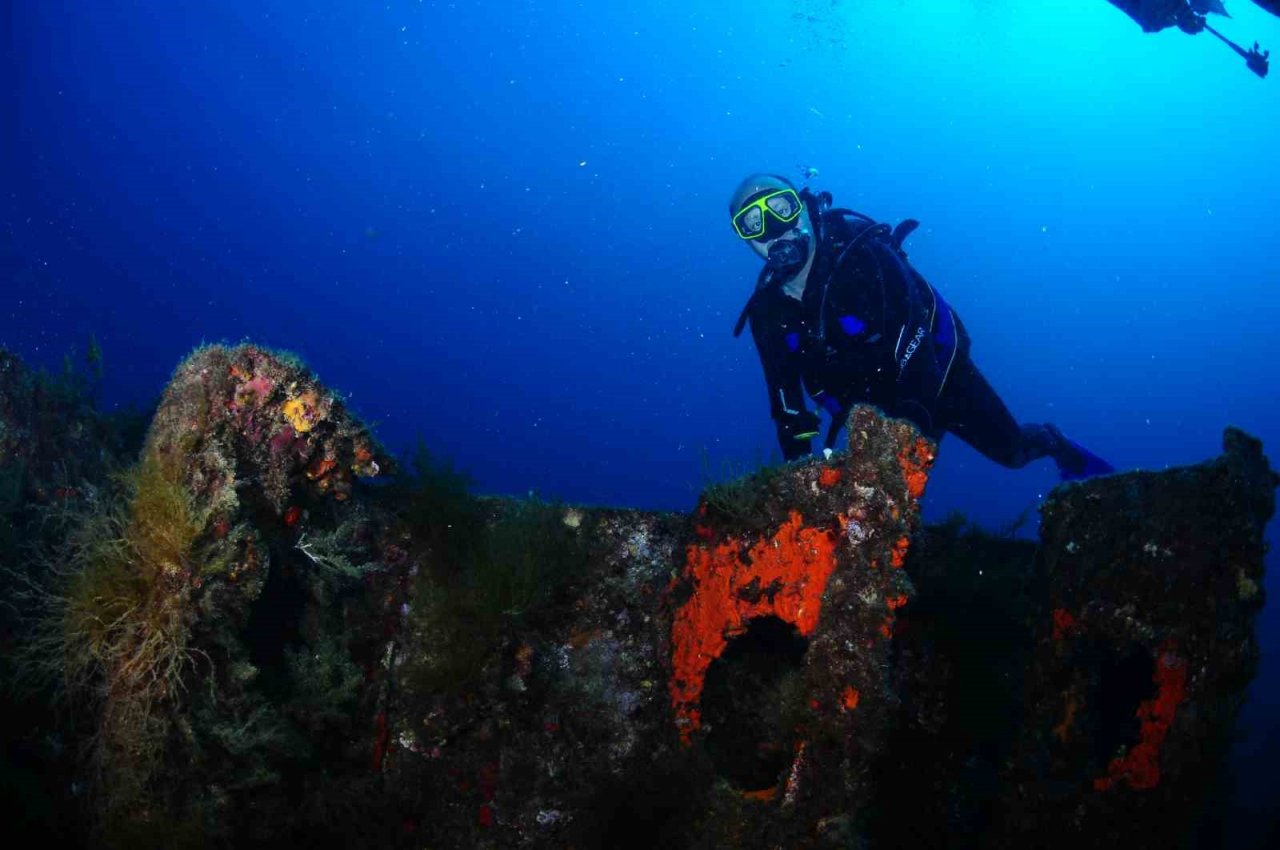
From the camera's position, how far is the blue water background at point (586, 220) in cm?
7750

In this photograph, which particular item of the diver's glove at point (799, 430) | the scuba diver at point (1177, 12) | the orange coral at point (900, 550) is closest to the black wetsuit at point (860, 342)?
the diver's glove at point (799, 430)

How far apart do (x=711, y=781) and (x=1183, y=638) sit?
2.56 meters

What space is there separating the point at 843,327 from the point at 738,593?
3767 mm

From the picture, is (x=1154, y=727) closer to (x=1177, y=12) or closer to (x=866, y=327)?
(x=866, y=327)

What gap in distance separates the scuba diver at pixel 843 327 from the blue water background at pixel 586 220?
203 feet

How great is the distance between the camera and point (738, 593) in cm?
397

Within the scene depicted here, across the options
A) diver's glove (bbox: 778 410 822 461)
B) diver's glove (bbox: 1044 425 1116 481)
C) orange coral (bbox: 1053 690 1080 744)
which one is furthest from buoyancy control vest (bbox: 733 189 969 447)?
orange coral (bbox: 1053 690 1080 744)

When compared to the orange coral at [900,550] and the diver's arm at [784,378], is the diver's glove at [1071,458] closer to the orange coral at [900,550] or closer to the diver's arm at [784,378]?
the diver's arm at [784,378]

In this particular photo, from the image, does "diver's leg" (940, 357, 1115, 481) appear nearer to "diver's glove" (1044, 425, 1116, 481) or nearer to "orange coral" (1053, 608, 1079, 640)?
"diver's glove" (1044, 425, 1116, 481)

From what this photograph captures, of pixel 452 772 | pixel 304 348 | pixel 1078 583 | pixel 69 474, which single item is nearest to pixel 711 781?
pixel 452 772

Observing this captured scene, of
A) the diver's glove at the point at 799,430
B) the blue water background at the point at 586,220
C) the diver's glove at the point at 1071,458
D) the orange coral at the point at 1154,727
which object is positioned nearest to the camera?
the orange coral at the point at 1154,727

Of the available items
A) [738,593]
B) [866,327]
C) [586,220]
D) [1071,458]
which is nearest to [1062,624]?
[738,593]

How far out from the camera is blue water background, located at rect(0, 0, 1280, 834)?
77.5 meters

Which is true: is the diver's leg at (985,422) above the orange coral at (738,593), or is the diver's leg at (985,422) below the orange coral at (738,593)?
above
